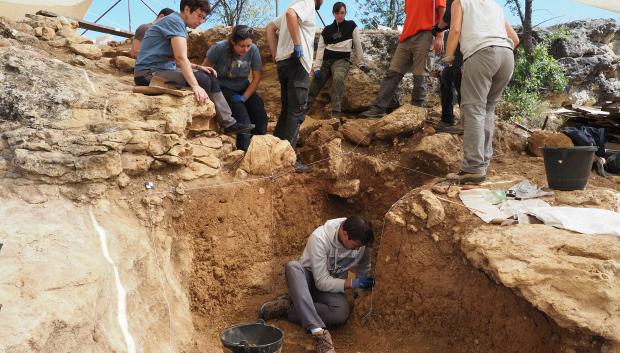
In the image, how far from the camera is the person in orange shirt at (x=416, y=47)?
18.0 ft

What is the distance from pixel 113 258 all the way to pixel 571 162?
3740 millimetres

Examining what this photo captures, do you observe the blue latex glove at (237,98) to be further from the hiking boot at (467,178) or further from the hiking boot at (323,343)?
the hiking boot at (323,343)

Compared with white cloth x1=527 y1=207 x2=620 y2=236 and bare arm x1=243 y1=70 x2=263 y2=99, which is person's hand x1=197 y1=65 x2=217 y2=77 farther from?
white cloth x1=527 y1=207 x2=620 y2=236

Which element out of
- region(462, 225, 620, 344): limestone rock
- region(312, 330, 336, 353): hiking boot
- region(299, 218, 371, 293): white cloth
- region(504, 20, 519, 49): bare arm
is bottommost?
region(312, 330, 336, 353): hiking boot

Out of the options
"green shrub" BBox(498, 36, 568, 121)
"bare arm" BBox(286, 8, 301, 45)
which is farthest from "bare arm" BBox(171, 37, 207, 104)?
"green shrub" BBox(498, 36, 568, 121)

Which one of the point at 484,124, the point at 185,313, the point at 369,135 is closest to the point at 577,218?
the point at 484,124

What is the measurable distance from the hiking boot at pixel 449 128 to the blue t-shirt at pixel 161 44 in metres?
2.98

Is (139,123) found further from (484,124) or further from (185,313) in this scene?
(484,124)

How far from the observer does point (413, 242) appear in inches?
170

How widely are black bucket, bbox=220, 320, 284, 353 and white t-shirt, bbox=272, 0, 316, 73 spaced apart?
275 centimetres

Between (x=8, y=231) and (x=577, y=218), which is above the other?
(x=8, y=231)

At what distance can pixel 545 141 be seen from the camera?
5.46 m

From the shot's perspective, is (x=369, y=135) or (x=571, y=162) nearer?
(x=571, y=162)

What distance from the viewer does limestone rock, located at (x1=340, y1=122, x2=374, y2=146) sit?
572 centimetres
